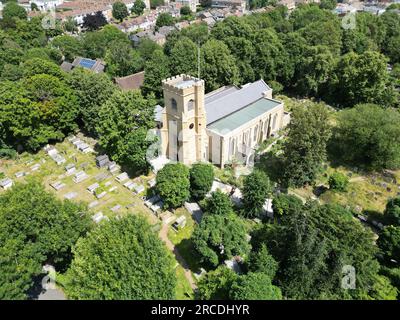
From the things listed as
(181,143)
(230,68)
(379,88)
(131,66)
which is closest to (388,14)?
(379,88)

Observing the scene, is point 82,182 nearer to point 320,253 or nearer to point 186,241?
point 186,241

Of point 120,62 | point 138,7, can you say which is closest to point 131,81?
point 120,62

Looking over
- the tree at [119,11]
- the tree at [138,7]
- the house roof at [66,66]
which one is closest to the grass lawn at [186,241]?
the house roof at [66,66]

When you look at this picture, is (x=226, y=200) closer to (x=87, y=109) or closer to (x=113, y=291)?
(x=113, y=291)

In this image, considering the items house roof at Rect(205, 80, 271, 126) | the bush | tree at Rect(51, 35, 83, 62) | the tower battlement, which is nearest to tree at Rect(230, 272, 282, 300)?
the bush

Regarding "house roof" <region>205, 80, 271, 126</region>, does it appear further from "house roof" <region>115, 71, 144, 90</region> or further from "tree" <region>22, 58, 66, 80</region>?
"tree" <region>22, 58, 66, 80</region>

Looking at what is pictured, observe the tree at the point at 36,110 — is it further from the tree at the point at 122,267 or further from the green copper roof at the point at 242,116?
the tree at the point at 122,267
